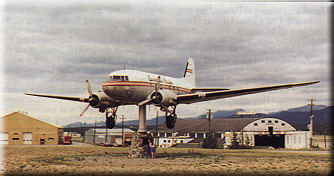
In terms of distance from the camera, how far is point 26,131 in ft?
226

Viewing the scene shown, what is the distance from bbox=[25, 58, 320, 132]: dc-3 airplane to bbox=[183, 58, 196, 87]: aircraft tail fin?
374 inches

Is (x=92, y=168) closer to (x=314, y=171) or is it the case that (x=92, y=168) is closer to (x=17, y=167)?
(x=17, y=167)

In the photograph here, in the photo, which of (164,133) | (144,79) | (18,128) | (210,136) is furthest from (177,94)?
(164,133)

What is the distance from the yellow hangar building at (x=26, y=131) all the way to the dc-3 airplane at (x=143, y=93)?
41.2 metres

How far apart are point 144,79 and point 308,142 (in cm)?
6092

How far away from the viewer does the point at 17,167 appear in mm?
21703

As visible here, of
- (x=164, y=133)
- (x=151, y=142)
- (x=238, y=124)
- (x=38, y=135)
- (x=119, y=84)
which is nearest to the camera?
(x=119, y=84)

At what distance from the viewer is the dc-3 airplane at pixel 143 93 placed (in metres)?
27.0

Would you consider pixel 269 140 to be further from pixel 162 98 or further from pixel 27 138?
pixel 162 98

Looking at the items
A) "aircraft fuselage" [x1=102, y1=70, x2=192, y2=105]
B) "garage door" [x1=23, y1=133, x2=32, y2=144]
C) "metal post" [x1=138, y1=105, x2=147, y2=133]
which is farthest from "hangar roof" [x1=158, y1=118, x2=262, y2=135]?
"aircraft fuselage" [x1=102, y1=70, x2=192, y2=105]

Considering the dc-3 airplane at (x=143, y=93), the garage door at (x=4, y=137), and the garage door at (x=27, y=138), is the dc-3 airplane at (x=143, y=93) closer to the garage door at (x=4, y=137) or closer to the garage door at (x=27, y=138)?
the garage door at (x=4, y=137)

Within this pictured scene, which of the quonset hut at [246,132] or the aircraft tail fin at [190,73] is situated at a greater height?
the aircraft tail fin at [190,73]

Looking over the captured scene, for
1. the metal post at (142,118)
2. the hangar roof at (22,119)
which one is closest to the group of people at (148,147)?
the metal post at (142,118)

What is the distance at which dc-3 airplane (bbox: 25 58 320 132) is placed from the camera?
2695 cm
